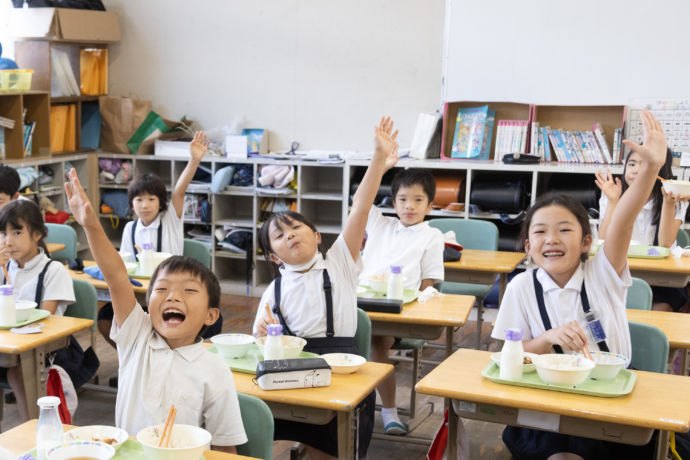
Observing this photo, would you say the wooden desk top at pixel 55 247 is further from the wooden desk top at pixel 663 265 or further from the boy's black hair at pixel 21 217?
the wooden desk top at pixel 663 265

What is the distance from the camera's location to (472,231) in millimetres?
4707

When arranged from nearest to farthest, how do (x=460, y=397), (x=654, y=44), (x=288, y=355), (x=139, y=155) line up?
(x=460, y=397) < (x=288, y=355) < (x=654, y=44) < (x=139, y=155)

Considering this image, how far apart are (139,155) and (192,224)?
0.69 metres

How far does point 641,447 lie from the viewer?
225cm

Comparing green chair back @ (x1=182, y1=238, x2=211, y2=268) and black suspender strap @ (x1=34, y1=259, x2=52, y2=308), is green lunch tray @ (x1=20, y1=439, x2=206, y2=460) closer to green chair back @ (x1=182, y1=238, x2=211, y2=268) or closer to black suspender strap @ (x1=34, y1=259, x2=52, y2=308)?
black suspender strap @ (x1=34, y1=259, x2=52, y2=308)

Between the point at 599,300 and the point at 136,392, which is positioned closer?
the point at 136,392

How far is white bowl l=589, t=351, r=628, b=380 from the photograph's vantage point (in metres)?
2.18

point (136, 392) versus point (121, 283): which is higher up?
point (121, 283)

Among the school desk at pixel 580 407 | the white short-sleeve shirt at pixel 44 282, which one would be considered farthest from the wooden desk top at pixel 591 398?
the white short-sleeve shirt at pixel 44 282

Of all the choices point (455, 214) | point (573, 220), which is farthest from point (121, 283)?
point (455, 214)

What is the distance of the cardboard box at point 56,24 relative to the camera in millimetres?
5840

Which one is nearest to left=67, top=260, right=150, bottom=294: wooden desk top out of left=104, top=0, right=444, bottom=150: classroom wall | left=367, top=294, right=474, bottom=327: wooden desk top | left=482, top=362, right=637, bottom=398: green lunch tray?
left=367, top=294, right=474, bottom=327: wooden desk top

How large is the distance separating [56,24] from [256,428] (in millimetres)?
4857

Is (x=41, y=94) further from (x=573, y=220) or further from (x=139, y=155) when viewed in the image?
(x=573, y=220)
